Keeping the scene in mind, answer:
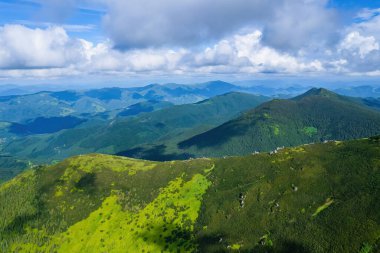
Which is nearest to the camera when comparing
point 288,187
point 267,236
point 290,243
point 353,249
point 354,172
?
point 353,249

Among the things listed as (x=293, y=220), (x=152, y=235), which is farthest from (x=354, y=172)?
(x=152, y=235)

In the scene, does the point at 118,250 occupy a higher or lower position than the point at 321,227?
lower

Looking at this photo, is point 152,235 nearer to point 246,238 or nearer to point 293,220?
point 246,238

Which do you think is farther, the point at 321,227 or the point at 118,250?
the point at 118,250

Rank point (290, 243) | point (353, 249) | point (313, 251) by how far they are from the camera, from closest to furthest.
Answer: point (353, 249) → point (313, 251) → point (290, 243)

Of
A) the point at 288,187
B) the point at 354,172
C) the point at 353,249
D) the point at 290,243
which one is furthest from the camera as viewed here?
the point at 288,187

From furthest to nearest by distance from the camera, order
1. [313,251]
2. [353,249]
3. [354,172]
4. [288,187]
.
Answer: [288,187] < [354,172] < [313,251] < [353,249]

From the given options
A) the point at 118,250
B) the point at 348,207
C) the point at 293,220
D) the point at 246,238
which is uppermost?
the point at 348,207

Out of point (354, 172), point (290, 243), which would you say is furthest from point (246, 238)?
point (354, 172)

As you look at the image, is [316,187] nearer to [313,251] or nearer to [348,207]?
[348,207]

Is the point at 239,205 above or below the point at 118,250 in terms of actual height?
above
